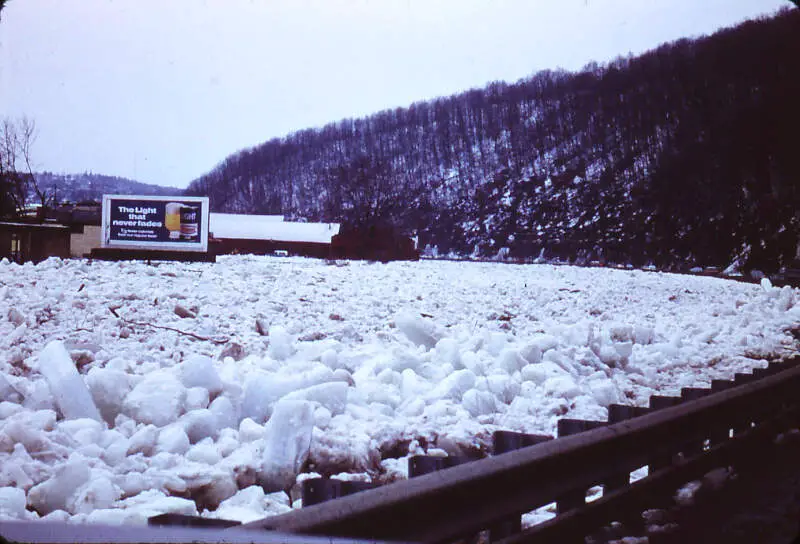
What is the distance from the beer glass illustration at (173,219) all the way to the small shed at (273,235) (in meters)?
25.8

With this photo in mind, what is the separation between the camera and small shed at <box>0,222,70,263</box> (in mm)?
26297

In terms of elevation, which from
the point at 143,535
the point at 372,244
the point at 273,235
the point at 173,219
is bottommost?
the point at 143,535

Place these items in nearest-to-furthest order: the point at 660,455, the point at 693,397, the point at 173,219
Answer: the point at 660,455 → the point at 693,397 → the point at 173,219

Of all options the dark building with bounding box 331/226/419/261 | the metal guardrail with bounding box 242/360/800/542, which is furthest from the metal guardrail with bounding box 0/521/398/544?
the dark building with bounding box 331/226/419/261

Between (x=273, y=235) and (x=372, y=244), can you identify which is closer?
(x=372, y=244)

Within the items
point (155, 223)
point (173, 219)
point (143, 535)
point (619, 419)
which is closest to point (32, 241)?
point (155, 223)

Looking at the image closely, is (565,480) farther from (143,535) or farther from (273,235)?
(273,235)

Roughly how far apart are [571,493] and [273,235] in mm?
55373

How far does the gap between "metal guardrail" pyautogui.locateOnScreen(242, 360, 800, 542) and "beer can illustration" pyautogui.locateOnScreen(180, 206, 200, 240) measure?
2714cm

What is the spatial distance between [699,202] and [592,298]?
800 inches

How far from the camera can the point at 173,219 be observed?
30094 mm

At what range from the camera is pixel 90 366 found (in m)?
6.40

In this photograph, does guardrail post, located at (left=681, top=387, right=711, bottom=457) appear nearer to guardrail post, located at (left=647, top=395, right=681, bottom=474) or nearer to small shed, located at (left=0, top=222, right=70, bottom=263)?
guardrail post, located at (left=647, top=395, right=681, bottom=474)

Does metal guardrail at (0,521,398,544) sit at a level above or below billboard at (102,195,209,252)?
below
